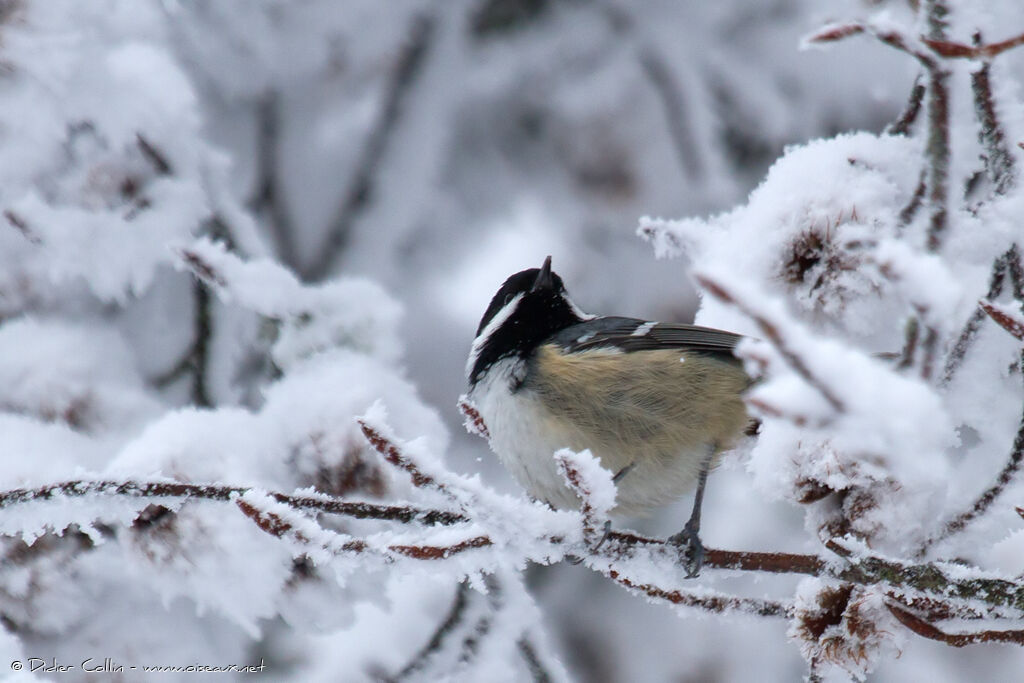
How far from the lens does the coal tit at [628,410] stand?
2.19 m

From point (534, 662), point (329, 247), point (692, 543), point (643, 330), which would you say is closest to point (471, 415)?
point (692, 543)


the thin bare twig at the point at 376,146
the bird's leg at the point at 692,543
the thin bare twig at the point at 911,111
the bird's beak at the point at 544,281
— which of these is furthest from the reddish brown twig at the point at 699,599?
the thin bare twig at the point at 376,146

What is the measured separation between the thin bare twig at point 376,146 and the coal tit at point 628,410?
5.63 feet

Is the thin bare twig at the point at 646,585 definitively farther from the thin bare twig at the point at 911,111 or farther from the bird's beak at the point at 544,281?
Result: the bird's beak at the point at 544,281

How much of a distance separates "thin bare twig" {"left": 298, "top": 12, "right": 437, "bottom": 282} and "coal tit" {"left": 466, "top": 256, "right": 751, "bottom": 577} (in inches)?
67.6

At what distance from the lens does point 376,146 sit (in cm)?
388

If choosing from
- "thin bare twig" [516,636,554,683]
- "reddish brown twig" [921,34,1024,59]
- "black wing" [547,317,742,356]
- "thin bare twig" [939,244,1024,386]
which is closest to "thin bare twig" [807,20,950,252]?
"reddish brown twig" [921,34,1024,59]

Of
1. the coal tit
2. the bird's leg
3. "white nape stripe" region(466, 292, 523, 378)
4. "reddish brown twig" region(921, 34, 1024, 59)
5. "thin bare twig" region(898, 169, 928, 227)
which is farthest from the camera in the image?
"white nape stripe" region(466, 292, 523, 378)

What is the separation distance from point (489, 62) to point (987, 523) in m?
2.93

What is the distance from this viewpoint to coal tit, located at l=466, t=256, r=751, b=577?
2.19 metres

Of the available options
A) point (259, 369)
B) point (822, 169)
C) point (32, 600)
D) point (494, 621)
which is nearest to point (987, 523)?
point (822, 169)

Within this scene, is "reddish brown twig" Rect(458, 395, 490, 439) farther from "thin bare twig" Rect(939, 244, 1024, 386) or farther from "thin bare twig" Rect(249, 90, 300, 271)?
"thin bare twig" Rect(249, 90, 300, 271)

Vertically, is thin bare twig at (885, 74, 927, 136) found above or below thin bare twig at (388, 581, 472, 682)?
above

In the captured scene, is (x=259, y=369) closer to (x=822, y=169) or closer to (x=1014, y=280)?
(x=822, y=169)
